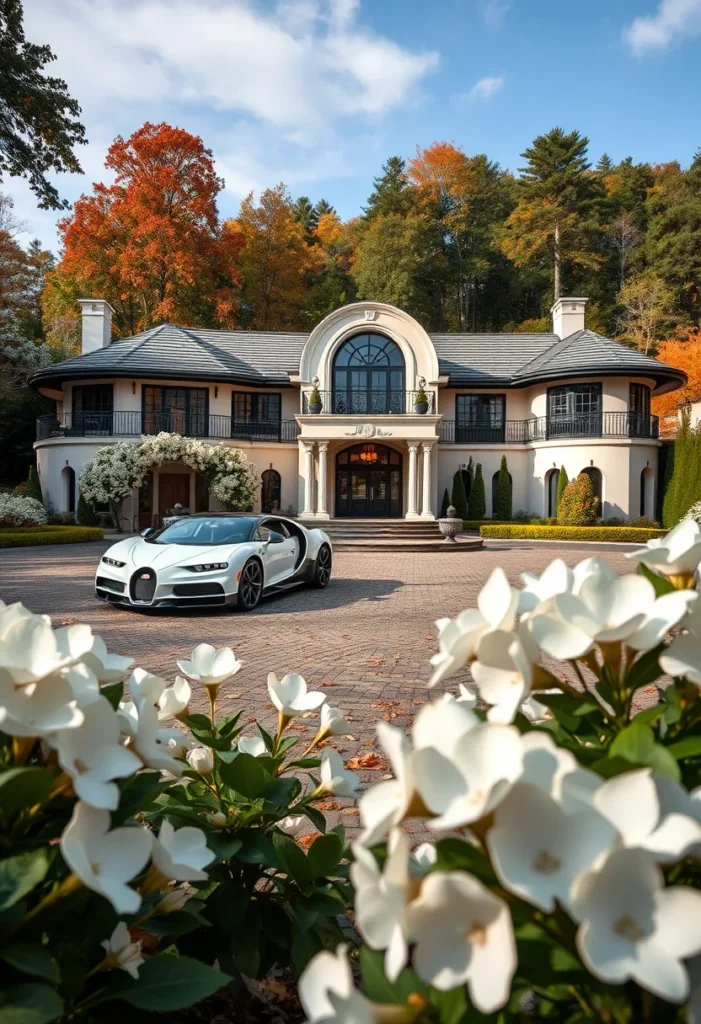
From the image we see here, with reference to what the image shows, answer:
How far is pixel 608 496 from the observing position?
30.0m

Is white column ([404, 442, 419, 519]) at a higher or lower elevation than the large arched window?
lower

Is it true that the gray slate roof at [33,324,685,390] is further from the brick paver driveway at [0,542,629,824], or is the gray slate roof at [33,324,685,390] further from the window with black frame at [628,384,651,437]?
the brick paver driveway at [0,542,629,824]

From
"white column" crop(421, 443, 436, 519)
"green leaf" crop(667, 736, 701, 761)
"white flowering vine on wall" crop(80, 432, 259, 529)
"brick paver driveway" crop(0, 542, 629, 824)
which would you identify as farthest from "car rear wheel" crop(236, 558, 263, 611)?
"white column" crop(421, 443, 436, 519)

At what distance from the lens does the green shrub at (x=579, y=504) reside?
28.1 m

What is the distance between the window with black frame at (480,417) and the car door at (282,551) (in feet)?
74.0

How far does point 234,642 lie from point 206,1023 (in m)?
6.02

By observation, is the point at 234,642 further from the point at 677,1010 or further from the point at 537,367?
the point at 537,367

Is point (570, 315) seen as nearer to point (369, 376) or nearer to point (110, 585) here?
point (369, 376)

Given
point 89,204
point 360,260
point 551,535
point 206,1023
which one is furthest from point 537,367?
point 206,1023

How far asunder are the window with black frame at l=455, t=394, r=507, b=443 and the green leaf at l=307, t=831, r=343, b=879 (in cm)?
3240

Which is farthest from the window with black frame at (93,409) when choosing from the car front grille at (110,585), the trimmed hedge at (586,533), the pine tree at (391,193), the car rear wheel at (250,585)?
the pine tree at (391,193)

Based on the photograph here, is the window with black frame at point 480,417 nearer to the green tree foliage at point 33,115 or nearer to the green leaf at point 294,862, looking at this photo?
the green tree foliage at point 33,115

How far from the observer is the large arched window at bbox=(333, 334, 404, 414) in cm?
3166

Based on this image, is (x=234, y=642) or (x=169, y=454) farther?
(x=169, y=454)
